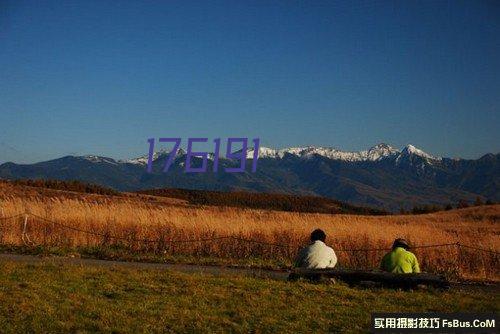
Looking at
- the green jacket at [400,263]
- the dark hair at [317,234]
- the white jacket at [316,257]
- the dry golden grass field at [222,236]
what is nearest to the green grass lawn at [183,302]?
the green jacket at [400,263]

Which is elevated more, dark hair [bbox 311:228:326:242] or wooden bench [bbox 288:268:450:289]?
dark hair [bbox 311:228:326:242]

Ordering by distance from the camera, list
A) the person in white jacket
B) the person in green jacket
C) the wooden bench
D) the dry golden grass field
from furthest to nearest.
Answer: the dry golden grass field, the person in white jacket, the person in green jacket, the wooden bench

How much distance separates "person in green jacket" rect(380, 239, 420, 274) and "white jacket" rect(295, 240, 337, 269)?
4.49ft

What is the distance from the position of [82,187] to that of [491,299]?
7061cm

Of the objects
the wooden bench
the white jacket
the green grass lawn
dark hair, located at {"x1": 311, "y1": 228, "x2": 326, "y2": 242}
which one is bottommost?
the green grass lawn

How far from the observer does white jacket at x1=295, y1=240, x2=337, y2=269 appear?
15117 millimetres

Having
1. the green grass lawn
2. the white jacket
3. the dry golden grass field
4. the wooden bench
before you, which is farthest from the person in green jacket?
the dry golden grass field

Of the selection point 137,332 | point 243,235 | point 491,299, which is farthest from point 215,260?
point 137,332

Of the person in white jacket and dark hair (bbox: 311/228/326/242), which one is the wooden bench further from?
dark hair (bbox: 311/228/326/242)

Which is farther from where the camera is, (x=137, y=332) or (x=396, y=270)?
(x=396, y=270)

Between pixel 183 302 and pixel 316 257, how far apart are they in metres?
4.64

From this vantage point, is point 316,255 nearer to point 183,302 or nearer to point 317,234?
point 317,234

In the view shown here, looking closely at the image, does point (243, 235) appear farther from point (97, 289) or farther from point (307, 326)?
point (307, 326)

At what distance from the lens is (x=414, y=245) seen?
2130 centimetres
